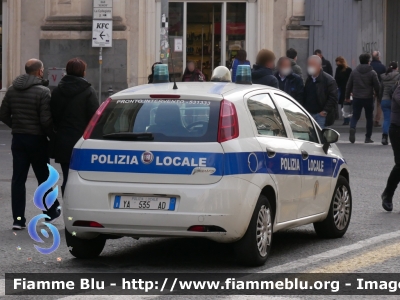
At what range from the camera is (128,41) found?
27.2m

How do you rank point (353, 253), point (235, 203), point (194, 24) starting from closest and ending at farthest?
point (235, 203) → point (353, 253) → point (194, 24)

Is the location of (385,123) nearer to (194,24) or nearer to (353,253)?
(194,24)

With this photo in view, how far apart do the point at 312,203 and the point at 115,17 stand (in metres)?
18.7

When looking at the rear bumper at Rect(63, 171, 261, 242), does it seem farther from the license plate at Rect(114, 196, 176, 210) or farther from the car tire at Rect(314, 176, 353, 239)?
the car tire at Rect(314, 176, 353, 239)

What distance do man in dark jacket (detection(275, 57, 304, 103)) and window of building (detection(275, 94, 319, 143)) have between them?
5909mm

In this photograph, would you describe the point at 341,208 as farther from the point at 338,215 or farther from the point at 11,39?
the point at 11,39

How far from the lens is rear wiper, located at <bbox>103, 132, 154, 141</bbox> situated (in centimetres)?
796

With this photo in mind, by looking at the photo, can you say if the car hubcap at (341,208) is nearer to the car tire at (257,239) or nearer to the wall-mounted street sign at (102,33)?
the car tire at (257,239)

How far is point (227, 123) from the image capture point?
7.96 m

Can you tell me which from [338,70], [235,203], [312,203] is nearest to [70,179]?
[235,203]

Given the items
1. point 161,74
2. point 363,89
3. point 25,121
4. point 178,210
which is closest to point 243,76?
point 161,74

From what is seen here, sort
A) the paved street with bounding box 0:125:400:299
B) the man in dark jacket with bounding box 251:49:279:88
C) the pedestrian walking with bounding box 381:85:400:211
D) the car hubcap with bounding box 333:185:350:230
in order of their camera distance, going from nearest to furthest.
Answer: the paved street with bounding box 0:125:400:299 → the car hubcap with bounding box 333:185:350:230 → the pedestrian walking with bounding box 381:85:400:211 → the man in dark jacket with bounding box 251:49:279:88

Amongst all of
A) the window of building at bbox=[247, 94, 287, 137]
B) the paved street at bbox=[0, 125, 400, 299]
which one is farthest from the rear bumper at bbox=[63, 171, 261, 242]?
the window of building at bbox=[247, 94, 287, 137]

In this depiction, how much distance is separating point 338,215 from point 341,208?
10 cm
